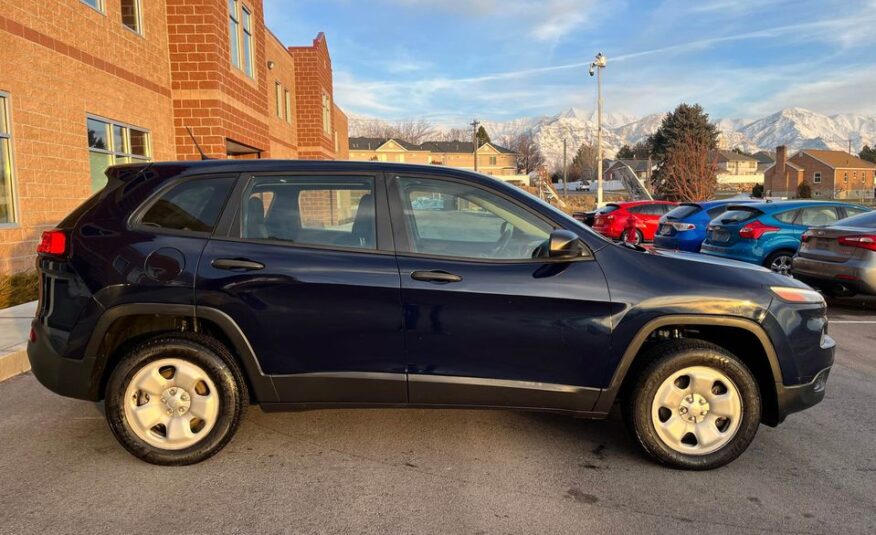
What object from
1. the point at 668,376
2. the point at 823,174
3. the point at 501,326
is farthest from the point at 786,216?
the point at 823,174

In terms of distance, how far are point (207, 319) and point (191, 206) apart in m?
0.70

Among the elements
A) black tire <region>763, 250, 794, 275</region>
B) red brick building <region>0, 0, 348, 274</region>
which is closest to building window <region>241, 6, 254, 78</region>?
red brick building <region>0, 0, 348, 274</region>

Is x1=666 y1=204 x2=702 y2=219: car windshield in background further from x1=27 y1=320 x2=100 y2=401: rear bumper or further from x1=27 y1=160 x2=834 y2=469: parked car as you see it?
x1=27 y1=320 x2=100 y2=401: rear bumper

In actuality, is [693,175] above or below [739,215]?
above

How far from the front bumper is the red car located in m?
13.4

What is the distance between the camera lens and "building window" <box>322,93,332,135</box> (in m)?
26.7

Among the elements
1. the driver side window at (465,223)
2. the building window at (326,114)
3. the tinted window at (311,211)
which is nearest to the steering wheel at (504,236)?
the driver side window at (465,223)

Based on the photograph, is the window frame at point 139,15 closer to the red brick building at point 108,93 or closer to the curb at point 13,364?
the red brick building at point 108,93

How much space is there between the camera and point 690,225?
1147cm

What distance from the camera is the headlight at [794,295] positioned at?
3346 mm

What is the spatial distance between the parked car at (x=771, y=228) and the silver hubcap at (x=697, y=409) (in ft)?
22.1

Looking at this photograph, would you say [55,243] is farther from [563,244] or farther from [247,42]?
[247,42]

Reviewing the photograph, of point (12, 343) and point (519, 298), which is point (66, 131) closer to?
point (12, 343)

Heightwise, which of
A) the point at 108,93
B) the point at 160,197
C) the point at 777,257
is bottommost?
the point at 777,257
